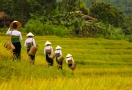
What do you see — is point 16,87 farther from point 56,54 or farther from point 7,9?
point 7,9

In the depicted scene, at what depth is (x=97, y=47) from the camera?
22.7m

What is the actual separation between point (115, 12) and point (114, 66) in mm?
30498

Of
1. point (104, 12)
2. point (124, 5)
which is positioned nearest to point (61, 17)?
point (104, 12)

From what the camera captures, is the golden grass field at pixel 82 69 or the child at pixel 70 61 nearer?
the golden grass field at pixel 82 69

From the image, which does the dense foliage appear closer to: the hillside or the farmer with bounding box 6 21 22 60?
the farmer with bounding box 6 21 22 60

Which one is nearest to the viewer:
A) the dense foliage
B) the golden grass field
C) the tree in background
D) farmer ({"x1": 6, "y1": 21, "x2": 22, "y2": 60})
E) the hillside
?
the golden grass field

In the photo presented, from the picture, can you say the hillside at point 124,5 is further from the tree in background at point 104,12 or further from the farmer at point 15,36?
the farmer at point 15,36

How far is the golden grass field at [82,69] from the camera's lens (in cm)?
540

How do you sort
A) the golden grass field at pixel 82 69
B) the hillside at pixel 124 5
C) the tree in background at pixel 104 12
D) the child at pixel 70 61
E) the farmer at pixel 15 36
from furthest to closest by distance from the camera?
the hillside at pixel 124 5 → the tree in background at pixel 104 12 → the child at pixel 70 61 → the farmer at pixel 15 36 → the golden grass field at pixel 82 69

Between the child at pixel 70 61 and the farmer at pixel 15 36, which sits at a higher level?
the farmer at pixel 15 36

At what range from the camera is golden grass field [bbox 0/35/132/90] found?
5.40 metres

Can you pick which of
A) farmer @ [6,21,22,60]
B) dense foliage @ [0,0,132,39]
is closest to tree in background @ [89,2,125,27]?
dense foliage @ [0,0,132,39]

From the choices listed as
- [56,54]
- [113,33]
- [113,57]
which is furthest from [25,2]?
[56,54]

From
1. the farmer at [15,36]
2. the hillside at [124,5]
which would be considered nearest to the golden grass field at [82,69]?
the farmer at [15,36]
